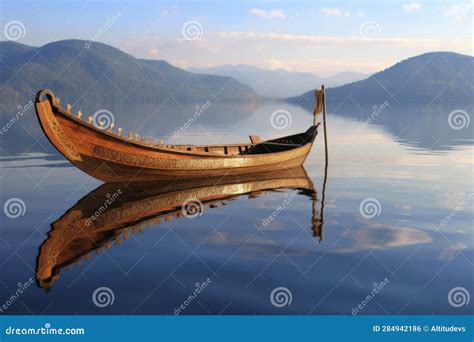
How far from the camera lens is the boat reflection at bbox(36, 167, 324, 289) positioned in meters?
12.3

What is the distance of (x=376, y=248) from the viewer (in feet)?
42.8

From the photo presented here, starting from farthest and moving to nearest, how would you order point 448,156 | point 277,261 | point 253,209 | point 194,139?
point 194,139
point 448,156
point 253,209
point 277,261

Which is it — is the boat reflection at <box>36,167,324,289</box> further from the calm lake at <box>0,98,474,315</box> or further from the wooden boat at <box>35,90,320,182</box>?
the wooden boat at <box>35,90,320,182</box>

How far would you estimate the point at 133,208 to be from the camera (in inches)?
658

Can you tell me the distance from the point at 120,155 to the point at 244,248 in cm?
855

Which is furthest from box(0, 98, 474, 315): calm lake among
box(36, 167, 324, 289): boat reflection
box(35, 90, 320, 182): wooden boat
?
box(35, 90, 320, 182): wooden boat

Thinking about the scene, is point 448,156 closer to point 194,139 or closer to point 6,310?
point 194,139

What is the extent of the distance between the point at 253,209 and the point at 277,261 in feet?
17.9

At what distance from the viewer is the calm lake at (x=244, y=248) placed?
9766 millimetres

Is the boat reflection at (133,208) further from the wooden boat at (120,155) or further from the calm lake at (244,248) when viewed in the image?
the wooden boat at (120,155)

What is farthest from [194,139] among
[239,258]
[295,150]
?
[239,258]

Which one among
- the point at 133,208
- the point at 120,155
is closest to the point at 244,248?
the point at 133,208

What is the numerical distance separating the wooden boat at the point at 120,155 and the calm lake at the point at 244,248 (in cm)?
87

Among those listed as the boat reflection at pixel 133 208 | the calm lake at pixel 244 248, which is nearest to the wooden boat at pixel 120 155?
the boat reflection at pixel 133 208
